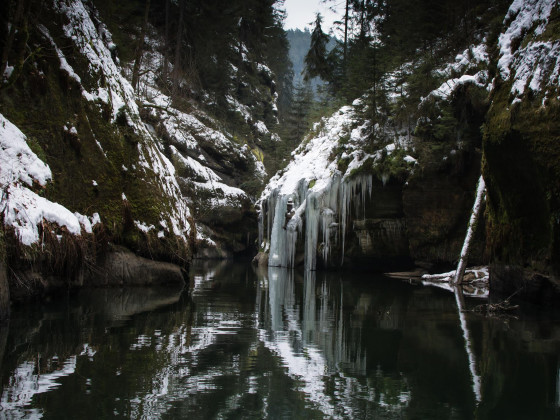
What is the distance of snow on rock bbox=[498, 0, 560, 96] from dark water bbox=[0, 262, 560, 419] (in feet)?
14.7

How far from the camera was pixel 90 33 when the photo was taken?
1105 centimetres

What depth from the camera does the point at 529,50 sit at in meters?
8.59

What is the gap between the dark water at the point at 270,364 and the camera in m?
2.94

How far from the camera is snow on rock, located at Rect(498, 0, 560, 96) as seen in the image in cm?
800

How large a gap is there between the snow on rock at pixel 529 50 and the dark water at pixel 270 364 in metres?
4.48

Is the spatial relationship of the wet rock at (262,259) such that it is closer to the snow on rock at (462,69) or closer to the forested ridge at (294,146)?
the forested ridge at (294,146)

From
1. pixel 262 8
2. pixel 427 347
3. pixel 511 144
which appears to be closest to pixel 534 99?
pixel 511 144

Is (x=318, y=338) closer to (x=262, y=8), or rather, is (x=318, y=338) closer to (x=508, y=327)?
(x=508, y=327)

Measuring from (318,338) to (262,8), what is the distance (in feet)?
108

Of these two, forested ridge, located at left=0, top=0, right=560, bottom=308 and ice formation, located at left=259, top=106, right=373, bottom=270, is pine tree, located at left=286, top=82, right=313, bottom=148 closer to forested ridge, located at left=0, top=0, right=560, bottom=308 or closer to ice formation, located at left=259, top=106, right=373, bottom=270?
forested ridge, located at left=0, top=0, right=560, bottom=308

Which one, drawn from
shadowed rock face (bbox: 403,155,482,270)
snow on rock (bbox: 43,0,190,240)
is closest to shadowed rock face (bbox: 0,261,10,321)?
snow on rock (bbox: 43,0,190,240)

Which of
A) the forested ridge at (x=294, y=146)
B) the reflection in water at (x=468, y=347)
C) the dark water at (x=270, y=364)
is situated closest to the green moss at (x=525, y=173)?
the forested ridge at (x=294, y=146)

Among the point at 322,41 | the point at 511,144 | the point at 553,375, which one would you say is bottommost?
the point at 553,375

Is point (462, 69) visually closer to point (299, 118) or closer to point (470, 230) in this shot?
point (470, 230)
